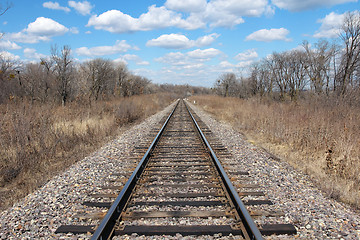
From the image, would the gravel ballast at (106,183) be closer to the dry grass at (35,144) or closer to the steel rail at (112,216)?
the steel rail at (112,216)

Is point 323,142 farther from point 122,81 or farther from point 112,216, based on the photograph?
point 122,81

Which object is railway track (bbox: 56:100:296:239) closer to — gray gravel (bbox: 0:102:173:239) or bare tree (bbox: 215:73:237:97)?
gray gravel (bbox: 0:102:173:239)

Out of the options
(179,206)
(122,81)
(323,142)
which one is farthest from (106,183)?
(122,81)

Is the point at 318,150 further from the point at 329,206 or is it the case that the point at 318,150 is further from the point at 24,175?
the point at 24,175

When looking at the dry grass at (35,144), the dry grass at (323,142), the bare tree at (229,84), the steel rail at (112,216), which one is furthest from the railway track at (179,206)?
the bare tree at (229,84)

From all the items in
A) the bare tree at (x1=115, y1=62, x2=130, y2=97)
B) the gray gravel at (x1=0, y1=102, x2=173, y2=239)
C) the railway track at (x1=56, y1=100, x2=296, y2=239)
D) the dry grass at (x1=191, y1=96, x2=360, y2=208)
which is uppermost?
the bare tree at (x1=115, y1=62, x2=130, y2=97)

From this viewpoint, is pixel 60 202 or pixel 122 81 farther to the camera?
pixel 122 81

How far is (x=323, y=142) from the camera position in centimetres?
682

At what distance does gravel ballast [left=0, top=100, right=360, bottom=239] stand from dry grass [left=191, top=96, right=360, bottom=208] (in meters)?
0.50

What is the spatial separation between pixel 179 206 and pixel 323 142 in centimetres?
535

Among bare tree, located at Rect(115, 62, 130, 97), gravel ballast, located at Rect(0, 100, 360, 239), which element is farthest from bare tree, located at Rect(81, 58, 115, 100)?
gravel ballast, located at Rect(0, 100, 360, 239)

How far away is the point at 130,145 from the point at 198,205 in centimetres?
487

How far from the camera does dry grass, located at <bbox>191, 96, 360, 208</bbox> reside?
15.9ft

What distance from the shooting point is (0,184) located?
4.84 metres
